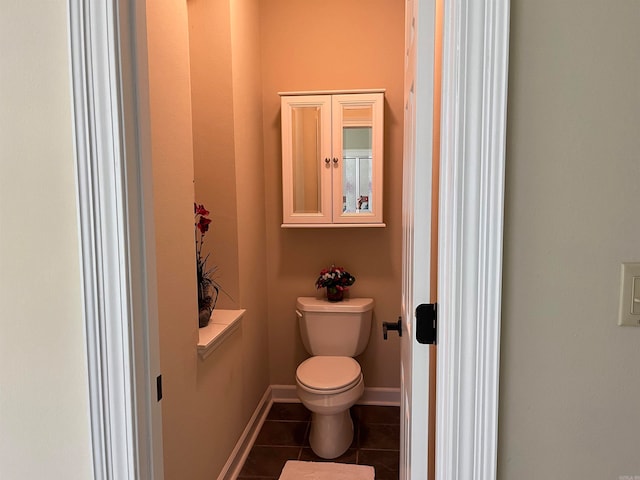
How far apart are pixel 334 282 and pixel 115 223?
194 centimetres

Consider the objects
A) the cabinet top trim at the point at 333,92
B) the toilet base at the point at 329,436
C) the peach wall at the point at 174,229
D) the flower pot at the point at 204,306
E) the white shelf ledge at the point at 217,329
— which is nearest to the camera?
the peach wall at the point at 174,229

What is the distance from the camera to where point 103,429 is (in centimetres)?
84

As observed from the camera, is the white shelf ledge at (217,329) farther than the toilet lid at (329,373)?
No

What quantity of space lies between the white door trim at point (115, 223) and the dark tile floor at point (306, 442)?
59.0 inches

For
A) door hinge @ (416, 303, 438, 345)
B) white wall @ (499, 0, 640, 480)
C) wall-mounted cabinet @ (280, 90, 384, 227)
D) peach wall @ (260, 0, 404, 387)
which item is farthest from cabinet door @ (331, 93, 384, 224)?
white wall @ (499, 0, 640, 480)

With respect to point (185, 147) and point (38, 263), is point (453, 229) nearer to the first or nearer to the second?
point (38, 263)

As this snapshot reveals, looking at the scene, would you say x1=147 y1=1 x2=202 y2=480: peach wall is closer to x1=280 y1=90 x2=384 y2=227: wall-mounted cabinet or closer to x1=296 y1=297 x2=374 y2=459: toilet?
x1=296 y1=297 x2=374 y2=459: toilet

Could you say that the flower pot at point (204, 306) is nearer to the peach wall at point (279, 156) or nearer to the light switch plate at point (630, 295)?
the peach wall at point (279, 156)

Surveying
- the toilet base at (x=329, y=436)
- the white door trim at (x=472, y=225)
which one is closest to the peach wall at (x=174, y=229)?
the toilet base at (x=329, y=436)

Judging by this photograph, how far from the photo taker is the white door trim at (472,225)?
28.2 inches

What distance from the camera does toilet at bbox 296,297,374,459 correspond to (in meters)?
2.21

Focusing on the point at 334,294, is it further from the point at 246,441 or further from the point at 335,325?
the point at 246,441

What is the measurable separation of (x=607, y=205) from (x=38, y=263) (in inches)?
41.0

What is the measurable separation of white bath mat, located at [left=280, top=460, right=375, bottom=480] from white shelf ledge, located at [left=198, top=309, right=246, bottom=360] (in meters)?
0.76
